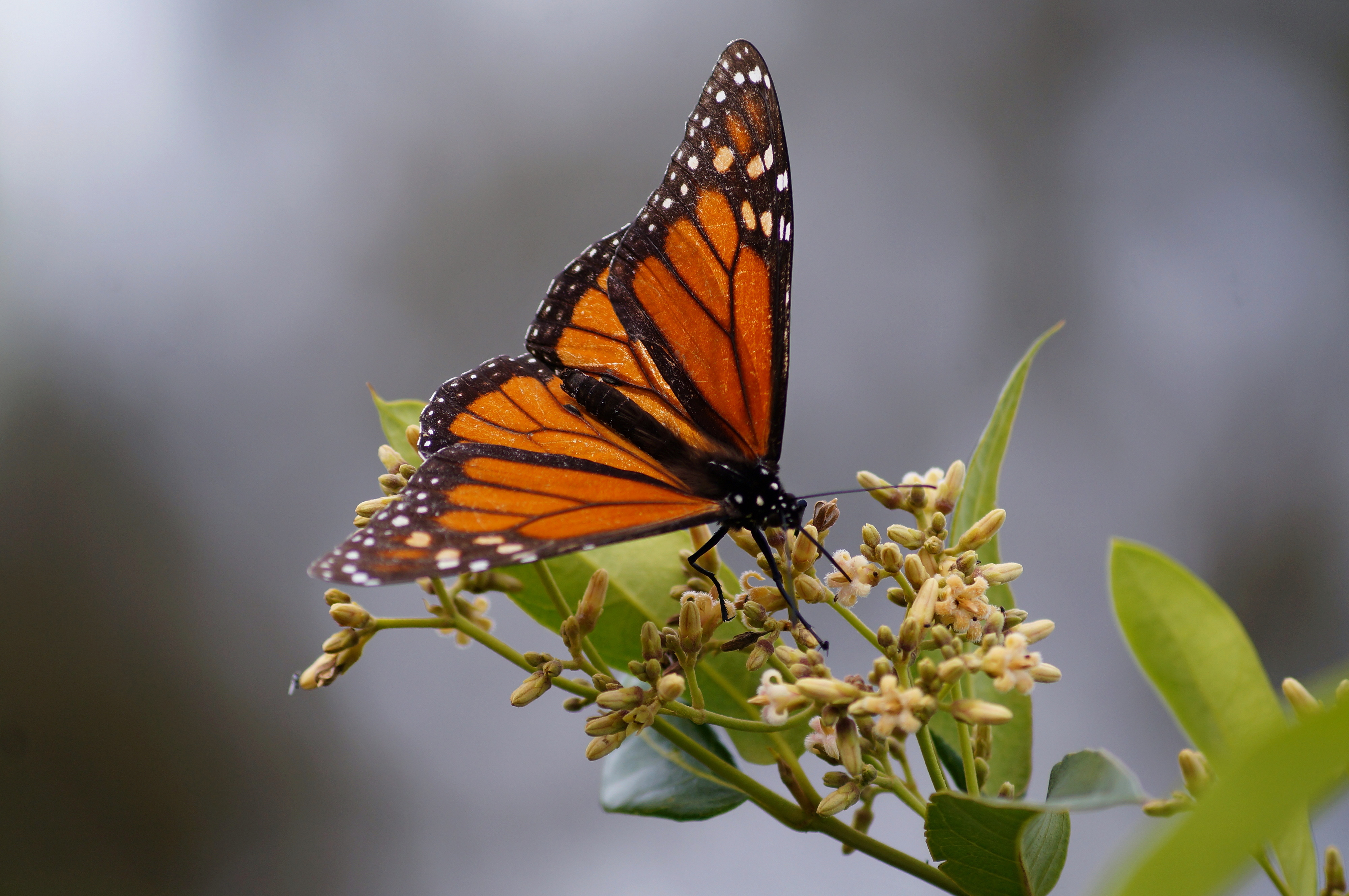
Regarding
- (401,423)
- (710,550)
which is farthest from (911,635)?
(401,423)

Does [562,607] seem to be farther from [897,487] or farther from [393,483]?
[897,487]

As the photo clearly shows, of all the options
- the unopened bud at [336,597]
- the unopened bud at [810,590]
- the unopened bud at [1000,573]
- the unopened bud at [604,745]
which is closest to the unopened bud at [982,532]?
the unopened bud at [1000,573]

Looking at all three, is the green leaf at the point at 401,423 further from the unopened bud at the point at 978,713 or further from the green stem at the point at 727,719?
the unopened bud at the point at 978,713

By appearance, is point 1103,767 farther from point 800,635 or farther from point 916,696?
point 800,635

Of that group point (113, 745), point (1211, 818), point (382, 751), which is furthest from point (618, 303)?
point (113, 745)

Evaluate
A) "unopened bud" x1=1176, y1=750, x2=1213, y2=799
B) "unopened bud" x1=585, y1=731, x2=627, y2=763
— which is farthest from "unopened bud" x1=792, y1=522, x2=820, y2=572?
"unopened bud" x1=1176, y1=750, x2=1213, y2=799

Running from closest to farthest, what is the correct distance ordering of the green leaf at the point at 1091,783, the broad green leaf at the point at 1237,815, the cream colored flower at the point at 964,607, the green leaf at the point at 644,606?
the broad green leaf at the point at 1237,815
the green leaf at the point at 1091,783
the cream colored flower at the point at 964,607
the green leaf at the point at 644,606
